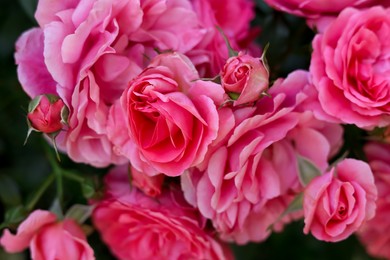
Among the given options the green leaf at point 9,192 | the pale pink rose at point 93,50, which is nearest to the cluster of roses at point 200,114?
the pale pink rose at point 93,50

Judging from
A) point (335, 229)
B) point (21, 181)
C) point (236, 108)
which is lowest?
point (21, 181)

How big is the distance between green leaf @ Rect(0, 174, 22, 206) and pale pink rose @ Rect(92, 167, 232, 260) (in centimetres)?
12

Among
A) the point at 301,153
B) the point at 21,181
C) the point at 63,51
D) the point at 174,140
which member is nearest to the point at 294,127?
the point at 301,153

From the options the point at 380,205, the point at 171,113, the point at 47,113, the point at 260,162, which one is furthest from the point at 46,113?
the point at 380,205

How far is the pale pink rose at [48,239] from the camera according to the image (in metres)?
0.68

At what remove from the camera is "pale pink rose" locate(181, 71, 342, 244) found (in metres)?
0.63

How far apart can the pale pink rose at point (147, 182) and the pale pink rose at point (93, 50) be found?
0.02 meters

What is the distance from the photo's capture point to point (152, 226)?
2.34 feet

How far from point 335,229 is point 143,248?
Result: 22 cm

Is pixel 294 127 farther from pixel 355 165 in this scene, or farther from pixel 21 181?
pixel 21 181

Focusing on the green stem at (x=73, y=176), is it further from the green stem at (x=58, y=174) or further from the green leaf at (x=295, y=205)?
the green leaf at (x=295, y=205)

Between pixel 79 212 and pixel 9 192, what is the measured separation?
138 mm

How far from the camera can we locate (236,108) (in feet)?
2.04

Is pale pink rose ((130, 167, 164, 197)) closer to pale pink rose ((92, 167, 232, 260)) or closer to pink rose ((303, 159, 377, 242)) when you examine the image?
pale pink rose ((92, 167, 232, 260))
